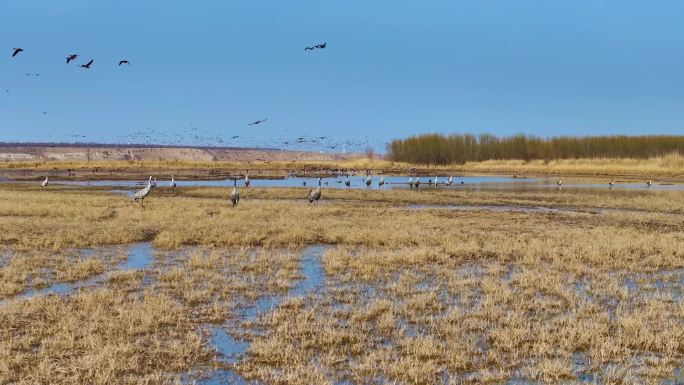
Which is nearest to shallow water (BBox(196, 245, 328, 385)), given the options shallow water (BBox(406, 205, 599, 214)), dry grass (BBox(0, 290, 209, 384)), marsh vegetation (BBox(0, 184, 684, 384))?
marsh vegetation (BBox(0, 184, 684, 384))

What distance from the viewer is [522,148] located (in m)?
106

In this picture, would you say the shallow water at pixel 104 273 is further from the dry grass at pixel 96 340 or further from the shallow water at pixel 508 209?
the shallow water at pixel 508 209

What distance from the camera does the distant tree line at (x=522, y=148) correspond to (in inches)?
3907

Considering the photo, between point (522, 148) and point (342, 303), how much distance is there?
10196 centimetres

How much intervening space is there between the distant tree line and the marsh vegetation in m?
86.2

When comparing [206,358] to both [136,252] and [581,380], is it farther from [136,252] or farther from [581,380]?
[136,252]

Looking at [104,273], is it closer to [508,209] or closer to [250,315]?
[250,315]

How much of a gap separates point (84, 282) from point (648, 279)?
446 inches

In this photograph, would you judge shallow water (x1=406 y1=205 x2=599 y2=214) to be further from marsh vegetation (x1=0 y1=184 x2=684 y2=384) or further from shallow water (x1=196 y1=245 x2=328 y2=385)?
shallow water (x1=196 y1=245 x2=328 y2=385)

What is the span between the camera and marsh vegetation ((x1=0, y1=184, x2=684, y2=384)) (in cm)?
699

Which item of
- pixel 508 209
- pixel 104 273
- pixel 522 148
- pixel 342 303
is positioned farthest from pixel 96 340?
pixel 522 148

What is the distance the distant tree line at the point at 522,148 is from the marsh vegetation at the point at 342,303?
3392 inches

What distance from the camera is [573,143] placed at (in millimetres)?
104938

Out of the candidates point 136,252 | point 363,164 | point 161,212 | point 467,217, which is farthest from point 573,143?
point 136,252
